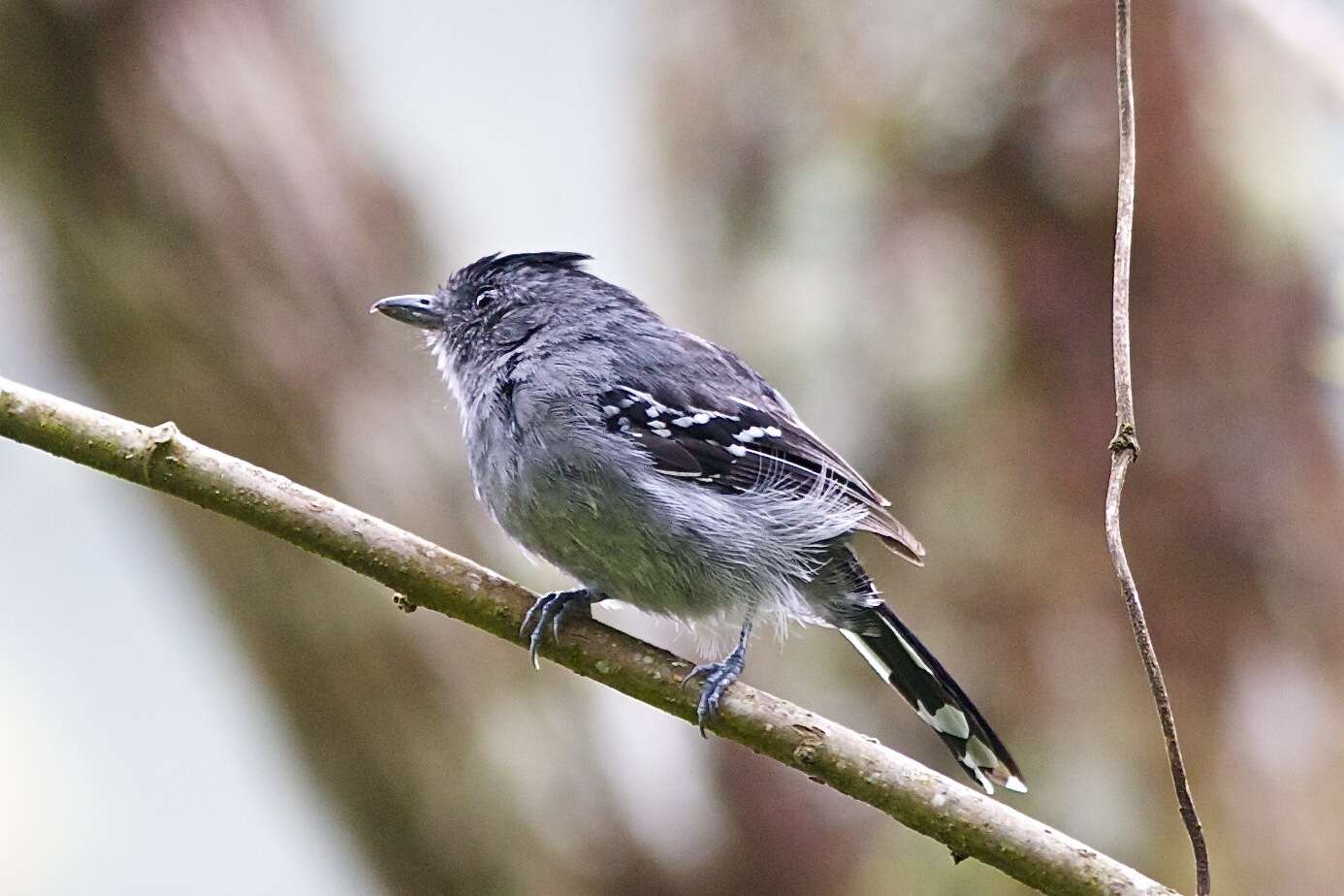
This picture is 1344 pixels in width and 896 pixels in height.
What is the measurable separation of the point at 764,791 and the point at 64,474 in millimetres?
3047

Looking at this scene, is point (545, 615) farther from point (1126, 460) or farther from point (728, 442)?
point (1126, 460)

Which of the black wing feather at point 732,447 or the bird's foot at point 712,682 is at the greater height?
the black wing feather at point 732,447

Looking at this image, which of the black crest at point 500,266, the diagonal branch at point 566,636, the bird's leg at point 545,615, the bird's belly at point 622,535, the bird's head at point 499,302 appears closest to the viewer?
the diagonal branch at point 566,636

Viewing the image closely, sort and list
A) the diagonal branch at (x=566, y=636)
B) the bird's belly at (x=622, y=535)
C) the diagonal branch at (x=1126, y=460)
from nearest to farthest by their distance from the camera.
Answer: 1. the diagonal branch at (x=1126, y=460)
2. the diagonal branch at (x=566, y=636)
3. the bird's belly at (x=622, y=535)

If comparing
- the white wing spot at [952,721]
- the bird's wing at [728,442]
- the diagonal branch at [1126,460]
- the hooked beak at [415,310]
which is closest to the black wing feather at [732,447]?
the bird's wing at [728,442]

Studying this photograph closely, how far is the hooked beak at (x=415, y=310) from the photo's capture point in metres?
4.42

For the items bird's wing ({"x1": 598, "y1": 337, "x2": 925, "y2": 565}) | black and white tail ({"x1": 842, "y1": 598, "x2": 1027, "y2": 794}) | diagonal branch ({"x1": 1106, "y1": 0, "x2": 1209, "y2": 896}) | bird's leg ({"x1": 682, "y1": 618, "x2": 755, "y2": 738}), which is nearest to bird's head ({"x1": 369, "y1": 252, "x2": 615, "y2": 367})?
bird's wing ({"x1": 598, "y1": 337, "x2": 925, "y2": 565})

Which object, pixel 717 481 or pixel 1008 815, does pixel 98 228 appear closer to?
pixel 717 481

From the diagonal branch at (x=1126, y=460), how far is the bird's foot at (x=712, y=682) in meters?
0.93

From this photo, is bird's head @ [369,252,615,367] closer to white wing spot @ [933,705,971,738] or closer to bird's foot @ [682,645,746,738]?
bird's foot @ [682,645,746,738]

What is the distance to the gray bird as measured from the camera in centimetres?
366

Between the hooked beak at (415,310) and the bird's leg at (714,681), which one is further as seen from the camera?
the hooked beak at (415,310)

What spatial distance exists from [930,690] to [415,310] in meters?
2.03

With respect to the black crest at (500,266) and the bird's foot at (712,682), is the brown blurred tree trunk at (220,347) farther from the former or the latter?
the bird's foot at (712,682)
